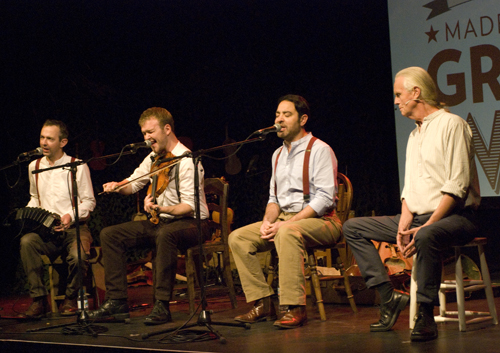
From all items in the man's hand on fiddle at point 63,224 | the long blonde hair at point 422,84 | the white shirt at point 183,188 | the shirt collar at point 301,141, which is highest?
the long blonde hair at point 422,84

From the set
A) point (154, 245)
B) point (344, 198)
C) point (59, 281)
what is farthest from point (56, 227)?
point (344, 198)

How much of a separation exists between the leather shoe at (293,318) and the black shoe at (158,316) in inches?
30.8

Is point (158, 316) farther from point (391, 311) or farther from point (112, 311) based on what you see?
point (391, 311)

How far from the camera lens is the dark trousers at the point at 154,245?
3.89 metres

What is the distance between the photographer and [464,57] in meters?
5.19

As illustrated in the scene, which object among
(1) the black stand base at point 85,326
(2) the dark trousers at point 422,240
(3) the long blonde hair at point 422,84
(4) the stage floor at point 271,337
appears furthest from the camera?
(1) the black stand base at point 85,326

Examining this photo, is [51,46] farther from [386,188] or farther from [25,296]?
[386,188]

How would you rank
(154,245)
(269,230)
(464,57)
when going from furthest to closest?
(464,57) → (154,245) → (269,230)

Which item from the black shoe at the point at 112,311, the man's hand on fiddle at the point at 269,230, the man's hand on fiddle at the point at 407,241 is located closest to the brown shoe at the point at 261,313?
the man's hand on fiddle at the point at 269,230

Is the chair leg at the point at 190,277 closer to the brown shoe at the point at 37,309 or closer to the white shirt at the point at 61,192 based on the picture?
the white shirt at the point at 61,192

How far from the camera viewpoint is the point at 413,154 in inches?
129

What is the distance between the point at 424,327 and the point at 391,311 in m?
0.33

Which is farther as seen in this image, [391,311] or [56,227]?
[56,227]

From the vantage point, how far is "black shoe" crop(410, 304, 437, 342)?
286 cm
